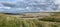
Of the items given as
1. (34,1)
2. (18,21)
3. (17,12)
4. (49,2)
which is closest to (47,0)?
(49,2)

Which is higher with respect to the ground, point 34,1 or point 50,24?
point 34,1

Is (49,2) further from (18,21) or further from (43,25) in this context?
(18,21)

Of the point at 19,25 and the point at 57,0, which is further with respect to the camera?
the point at 57,0

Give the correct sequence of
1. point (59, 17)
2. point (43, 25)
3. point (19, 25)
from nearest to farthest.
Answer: point (19, 25) < point (43, 25) < point (59, 17)

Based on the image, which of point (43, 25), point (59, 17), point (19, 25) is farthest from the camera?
point (59, 17)

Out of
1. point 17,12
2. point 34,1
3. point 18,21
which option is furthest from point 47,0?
point 18,21

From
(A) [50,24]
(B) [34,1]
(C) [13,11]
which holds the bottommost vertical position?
(A) [50,24]

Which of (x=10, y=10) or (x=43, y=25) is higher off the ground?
(x=10, y=10)

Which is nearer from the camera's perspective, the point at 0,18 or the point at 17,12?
the point at 0,18

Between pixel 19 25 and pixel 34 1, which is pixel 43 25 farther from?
pixel 34 1
